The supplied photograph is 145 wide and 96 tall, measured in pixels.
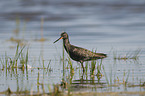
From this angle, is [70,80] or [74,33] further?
[74,33]

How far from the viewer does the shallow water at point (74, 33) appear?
31.5 feet

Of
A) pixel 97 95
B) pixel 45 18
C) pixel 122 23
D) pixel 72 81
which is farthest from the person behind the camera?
pixel 45 18

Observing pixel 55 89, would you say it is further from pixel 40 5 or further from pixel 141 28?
pixel 40 5

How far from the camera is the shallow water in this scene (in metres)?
9.60

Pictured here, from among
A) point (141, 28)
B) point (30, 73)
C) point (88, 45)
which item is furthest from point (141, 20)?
point (30, 73)

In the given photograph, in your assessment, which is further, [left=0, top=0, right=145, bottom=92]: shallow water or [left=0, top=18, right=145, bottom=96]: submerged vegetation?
[left=0, top=0, right=145, bottom=92]: shallow water

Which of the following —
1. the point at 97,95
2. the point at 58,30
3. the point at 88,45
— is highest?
the point at 58,30

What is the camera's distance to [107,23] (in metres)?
23.0

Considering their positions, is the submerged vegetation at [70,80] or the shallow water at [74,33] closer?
the submerged vegetation at [70,80]

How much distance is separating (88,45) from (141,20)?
31.3ft

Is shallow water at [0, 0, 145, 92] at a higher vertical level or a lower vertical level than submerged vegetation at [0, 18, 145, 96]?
higher

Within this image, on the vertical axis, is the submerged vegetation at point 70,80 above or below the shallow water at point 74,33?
below

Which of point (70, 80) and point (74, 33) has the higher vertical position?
point (74, 33)

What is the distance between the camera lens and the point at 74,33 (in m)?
19.3
